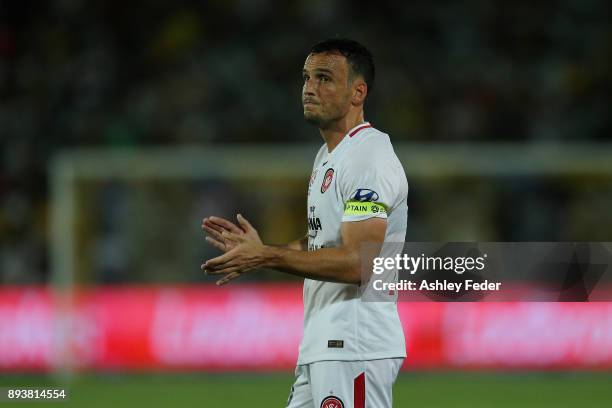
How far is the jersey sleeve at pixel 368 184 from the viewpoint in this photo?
4.60 metres

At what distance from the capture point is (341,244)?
480 cm

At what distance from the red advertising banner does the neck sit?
792cm

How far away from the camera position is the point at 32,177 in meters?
15.7

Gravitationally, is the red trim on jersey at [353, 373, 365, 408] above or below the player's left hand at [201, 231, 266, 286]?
below

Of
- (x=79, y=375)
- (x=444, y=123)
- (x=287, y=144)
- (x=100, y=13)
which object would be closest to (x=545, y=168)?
(x=444, y=123)

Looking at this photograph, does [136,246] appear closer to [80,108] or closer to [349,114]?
[80,108]

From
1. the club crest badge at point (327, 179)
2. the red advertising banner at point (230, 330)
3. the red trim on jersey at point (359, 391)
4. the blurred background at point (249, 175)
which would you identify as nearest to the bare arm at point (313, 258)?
the club crest badge at point (327, 179)

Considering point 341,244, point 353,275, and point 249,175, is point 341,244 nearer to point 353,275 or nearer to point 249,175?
point 353,275

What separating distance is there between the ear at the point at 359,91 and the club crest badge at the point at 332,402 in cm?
127

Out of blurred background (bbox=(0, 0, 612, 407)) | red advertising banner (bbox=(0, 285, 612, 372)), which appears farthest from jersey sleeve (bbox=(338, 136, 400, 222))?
red advertising banner (bbox=(0, 285, 612, 372))

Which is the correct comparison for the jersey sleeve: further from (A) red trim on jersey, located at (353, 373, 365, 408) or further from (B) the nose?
(A) red trim on jersey, located at (353, 373, 365, 408)

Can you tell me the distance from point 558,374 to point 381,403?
856 centimetres

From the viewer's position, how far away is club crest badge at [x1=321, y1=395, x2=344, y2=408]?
15.2 feet

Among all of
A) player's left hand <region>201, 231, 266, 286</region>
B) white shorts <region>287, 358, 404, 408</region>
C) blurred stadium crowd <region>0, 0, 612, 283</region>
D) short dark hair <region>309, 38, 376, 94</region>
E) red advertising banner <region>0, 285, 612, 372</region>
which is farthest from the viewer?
blurred stadium crowd <region>0, 0, 612, 283</region>
